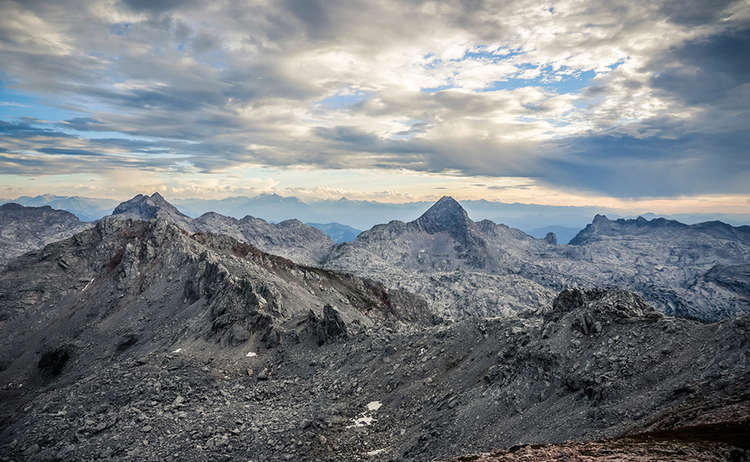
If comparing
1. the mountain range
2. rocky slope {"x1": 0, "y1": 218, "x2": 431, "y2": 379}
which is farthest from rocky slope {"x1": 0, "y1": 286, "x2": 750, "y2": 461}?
rocky slope {"x1": 0, "y1": 218, "x2": 431, "y2": 379}

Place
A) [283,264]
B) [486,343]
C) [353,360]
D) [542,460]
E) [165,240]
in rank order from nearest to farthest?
[542,460]
[486,343]
[353,360]
[165,240]
[283,264]

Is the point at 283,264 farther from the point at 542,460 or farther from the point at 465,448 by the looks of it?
the point at 542,460

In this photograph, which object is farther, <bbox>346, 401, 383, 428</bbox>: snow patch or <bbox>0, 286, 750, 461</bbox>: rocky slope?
<bbox>346, 401, 383, 428</bbox>: snow patch

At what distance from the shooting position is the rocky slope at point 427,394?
1029 inches

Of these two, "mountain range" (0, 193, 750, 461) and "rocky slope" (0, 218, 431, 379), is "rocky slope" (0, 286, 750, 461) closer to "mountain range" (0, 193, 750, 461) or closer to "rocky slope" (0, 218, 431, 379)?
"mountain range" (0, 193, 750, 461)

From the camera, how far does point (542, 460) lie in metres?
21.1

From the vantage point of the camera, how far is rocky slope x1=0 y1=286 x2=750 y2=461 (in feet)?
85.7

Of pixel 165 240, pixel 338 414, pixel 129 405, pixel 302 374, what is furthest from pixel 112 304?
pixel 338 414

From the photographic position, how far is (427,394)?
137 ft

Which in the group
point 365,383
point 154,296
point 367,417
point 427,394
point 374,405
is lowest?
point 154,296

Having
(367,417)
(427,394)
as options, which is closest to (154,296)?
(367,417)

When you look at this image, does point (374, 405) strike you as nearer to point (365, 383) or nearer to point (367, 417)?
point (367, 417)

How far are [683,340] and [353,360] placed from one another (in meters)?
35.6

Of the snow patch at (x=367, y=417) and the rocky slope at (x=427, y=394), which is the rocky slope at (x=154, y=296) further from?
the snow patch at (x=367, y=417)
